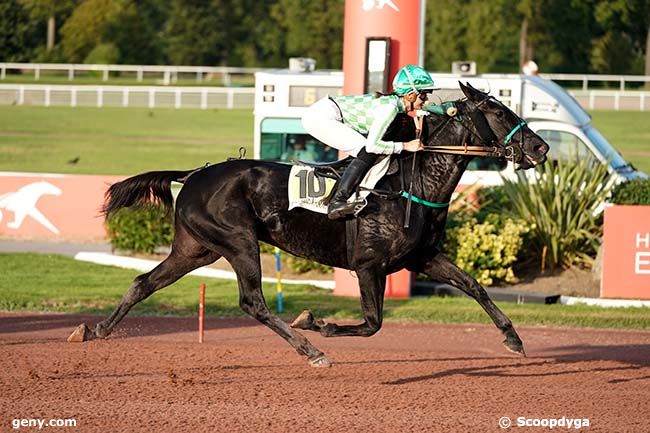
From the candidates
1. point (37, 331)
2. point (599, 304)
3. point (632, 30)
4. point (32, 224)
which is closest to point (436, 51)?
point (632, 30)

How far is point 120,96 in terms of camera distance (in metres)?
42.6

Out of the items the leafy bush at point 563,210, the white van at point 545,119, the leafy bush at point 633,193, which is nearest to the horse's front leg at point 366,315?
the leafy bush at point 633,193

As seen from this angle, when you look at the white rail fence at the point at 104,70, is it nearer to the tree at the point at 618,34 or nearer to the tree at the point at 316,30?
the tree at the point at 316,30

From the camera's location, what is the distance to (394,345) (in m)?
11.5

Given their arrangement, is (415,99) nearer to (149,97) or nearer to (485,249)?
(485,249)

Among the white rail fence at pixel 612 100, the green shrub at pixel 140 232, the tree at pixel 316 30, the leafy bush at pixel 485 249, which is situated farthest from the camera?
the tree at pixel 316 30

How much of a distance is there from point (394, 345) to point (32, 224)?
30.9 feet

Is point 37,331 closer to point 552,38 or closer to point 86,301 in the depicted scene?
point 86,301

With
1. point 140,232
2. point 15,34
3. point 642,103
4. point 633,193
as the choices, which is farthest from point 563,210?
point 15,34

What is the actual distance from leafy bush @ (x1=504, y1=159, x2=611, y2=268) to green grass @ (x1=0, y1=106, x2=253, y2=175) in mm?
16396

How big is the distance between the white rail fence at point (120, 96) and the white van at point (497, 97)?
24.6 metres

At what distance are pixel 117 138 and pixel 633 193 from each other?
83.4 ft

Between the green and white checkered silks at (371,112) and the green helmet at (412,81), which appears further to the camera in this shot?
the green helmet at (412,81)

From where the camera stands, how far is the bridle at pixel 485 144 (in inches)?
355
